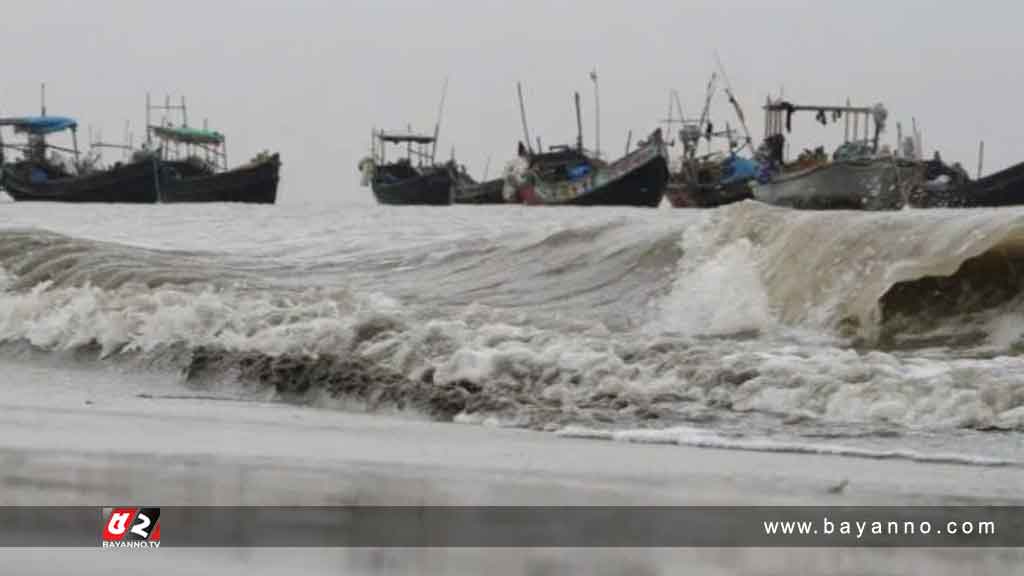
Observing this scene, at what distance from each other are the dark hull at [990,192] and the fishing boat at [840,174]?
9.01 feet

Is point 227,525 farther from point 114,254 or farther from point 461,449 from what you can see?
point 114,254

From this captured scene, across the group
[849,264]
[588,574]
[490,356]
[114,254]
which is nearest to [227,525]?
[588,574]

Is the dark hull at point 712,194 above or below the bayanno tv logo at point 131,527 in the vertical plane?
above

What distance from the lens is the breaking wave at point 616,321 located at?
5.60 meters

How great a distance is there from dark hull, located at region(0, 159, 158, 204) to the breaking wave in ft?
170

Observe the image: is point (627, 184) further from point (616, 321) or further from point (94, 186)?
point (616, 321)

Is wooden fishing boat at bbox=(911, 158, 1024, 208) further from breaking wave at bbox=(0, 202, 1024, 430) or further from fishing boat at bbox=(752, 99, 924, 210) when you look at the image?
breaking wave at bbox=(0, 202, 1024, 430)

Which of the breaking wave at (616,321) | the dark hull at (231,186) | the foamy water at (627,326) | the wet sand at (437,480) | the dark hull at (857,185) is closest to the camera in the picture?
the wet sand at (437,480)

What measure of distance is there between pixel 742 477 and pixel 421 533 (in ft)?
3.43

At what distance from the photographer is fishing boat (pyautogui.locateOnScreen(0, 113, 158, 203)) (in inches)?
2445

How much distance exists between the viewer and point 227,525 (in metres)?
3.46

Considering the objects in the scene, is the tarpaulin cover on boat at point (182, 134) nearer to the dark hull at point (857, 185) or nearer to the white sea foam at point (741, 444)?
the dark hull at point (857, 185)

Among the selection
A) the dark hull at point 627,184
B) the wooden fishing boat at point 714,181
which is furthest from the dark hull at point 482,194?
the wooden fishing boat at point 714,181

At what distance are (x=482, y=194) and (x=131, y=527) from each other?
75.2m
